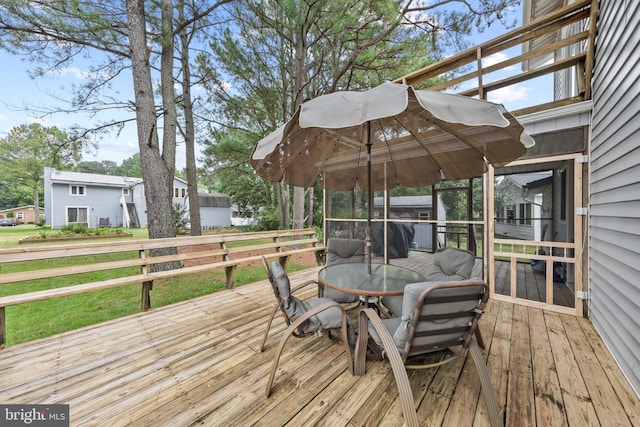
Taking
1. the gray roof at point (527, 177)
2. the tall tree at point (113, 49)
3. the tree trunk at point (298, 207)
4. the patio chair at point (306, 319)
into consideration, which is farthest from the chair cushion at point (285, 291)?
the tree trunk at point (298, 207)

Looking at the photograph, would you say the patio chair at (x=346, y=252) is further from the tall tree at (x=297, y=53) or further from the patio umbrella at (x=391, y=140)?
the tall tree at (x=297, y=53)

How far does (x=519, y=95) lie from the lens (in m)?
3.56

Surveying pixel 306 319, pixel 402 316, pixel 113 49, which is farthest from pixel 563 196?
pixel 113 49

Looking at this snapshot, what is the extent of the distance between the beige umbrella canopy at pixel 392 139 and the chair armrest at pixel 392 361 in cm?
134

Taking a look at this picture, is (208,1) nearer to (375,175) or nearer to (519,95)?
(375,175)

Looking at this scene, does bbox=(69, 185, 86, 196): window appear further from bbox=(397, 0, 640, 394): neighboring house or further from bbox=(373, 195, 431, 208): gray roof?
bbox=(397, 0, 640, 394): neighboring house

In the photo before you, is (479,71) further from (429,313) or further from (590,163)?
(429,313)

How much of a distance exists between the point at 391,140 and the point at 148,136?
4.61 m

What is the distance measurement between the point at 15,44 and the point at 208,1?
3568 millimetres

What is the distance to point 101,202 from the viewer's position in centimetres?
1847

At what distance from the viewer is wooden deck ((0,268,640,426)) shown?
1.55 metres

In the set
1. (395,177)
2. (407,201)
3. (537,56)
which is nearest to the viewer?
(537,56)

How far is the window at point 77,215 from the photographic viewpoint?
16.9m

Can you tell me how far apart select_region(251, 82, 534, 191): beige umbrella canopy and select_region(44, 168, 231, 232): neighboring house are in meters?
14.2
